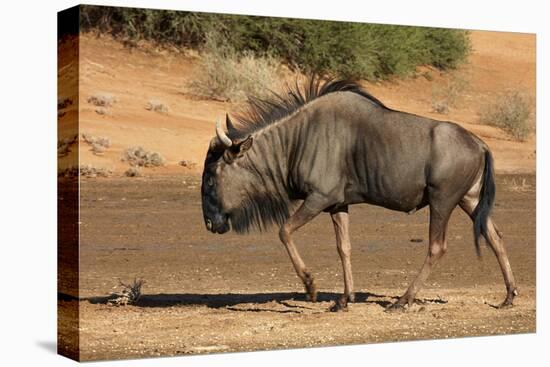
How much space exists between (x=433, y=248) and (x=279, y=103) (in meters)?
2.28

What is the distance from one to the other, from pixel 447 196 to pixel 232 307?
2578 mm

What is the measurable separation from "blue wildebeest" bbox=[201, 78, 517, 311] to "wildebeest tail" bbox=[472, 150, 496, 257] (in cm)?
8

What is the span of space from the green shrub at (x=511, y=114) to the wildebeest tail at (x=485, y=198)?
123 centimetres

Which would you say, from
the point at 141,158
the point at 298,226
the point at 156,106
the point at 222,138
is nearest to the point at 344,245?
the point at 298,226

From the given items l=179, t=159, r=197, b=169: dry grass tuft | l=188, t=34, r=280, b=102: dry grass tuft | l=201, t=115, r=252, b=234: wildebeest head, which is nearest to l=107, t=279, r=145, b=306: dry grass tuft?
l=201, t=115, r=252, b=234: wildebeest head

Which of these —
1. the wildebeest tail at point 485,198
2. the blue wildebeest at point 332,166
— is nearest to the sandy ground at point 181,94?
the blue wildebeest at point 332,166

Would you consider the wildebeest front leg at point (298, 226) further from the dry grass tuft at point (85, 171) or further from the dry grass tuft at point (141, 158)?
the dry grass tuft at point (85, 171)

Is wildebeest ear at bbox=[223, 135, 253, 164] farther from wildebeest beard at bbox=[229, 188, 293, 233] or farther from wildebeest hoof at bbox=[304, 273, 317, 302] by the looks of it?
wildebeest hoof at bbox=[304, 273, 317, 302]

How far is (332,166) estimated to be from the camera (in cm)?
1292

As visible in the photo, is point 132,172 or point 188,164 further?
point 188,164

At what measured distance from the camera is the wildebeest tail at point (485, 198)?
13.5 meters

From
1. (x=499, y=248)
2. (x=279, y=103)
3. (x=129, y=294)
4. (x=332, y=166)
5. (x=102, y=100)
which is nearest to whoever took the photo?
(x=102, y=100)

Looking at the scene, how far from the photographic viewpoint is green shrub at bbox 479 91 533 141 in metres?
14.8

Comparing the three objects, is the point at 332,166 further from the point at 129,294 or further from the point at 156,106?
the point at 129,294
